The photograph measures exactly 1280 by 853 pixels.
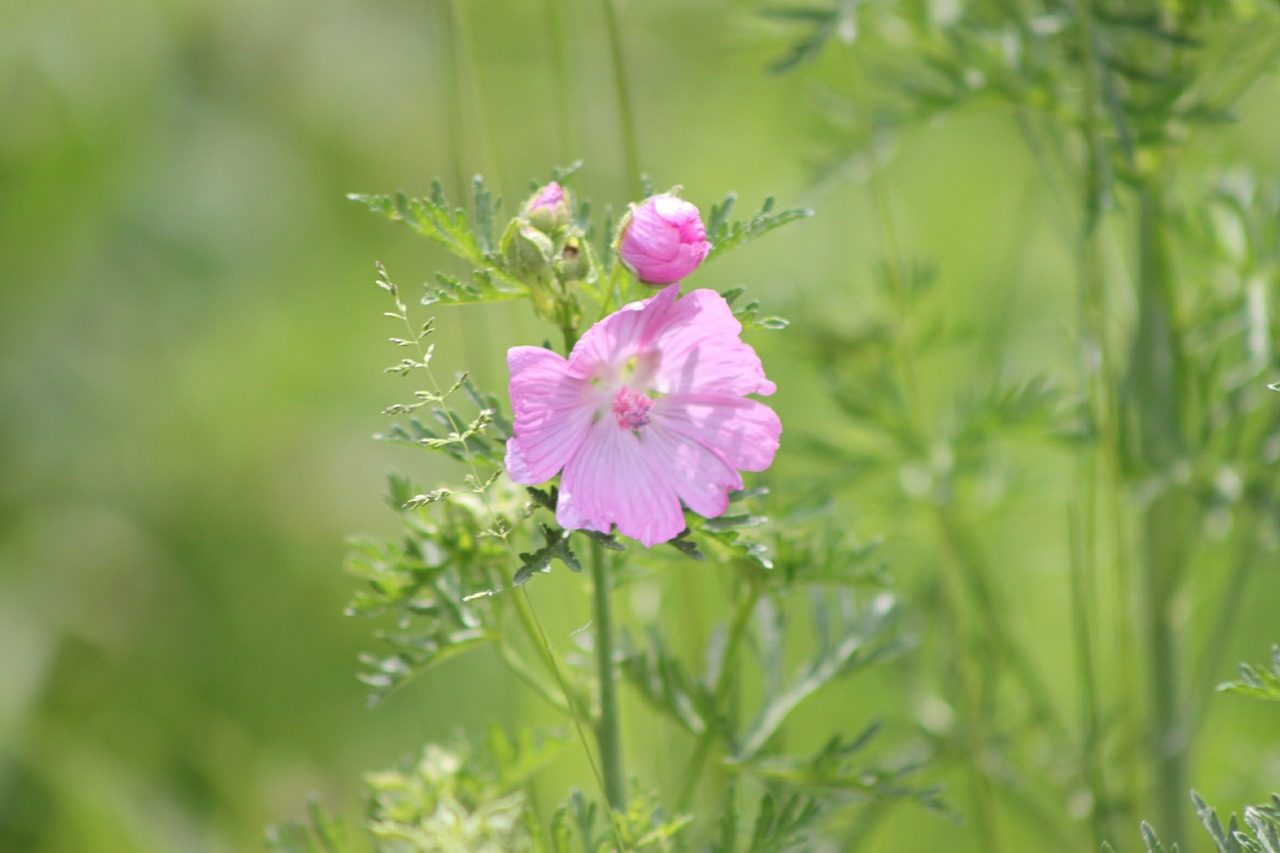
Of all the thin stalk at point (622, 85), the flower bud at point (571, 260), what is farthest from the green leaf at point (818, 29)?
the flower bud at point (571, 260)

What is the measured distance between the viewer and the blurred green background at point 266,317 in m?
1.61

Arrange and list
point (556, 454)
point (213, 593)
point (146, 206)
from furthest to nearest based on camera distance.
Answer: point (146, 206), point (213, 593), point (556, 454)

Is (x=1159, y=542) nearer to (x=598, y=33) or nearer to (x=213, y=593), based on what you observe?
(x=213, y=593)

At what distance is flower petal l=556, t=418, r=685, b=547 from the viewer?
688 mm

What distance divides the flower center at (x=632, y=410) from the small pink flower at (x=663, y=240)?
0.10m

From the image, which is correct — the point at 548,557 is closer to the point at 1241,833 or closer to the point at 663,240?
the point at 663,240

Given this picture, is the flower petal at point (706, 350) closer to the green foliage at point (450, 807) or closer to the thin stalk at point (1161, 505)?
the green foliage at point (450, 807)

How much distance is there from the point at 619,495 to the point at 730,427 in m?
0.09

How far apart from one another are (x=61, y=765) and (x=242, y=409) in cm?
63

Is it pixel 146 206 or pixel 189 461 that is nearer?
pixel 189 461

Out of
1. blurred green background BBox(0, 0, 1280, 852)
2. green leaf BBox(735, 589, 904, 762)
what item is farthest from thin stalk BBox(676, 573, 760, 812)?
blurred green background BBox(0, 0, 1280, 852)

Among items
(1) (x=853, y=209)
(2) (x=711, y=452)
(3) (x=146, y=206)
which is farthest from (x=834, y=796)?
(3) (x=146, y=206)

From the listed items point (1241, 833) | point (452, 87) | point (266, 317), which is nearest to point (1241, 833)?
point (1241, 833)

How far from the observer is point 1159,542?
3.98ft
